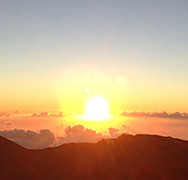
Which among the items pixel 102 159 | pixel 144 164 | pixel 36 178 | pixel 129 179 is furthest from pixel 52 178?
pixel 144 164

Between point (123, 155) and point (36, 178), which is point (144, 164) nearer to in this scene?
point (123, 155)

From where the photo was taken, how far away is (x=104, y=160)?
52.8 m

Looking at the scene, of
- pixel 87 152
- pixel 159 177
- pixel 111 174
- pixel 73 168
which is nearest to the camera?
pixel 159 177

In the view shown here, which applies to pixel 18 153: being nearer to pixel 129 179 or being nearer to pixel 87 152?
pixel 87 152

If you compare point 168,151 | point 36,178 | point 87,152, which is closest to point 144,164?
point 168,151

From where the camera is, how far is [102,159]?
5338 cm

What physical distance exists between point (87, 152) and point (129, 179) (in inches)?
597

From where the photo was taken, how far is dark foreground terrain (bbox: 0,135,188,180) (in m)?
47.0

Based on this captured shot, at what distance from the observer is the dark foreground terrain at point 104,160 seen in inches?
1852

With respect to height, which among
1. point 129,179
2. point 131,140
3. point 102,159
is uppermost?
point 131,140

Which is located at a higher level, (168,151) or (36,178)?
(168,151)

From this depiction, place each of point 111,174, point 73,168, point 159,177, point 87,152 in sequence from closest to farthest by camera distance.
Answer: point 159,177
point 111,174
point 73,168
point 87,152

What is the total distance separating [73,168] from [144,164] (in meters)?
15.6

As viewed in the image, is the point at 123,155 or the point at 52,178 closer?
the point at 52,178
